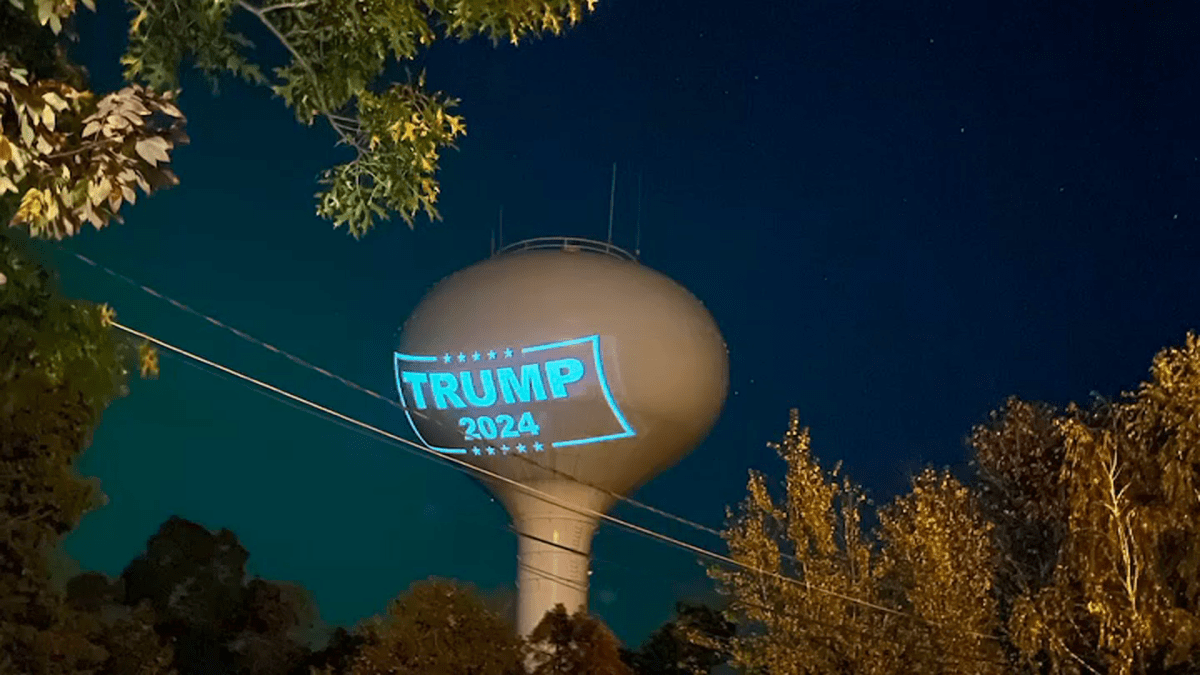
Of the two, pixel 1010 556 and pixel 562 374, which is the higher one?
pixel 562 374

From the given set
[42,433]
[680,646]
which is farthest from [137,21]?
[680,646]

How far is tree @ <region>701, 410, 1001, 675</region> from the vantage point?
21.2m

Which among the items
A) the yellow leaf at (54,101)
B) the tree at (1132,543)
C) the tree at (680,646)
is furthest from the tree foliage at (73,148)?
the tree at (680,646)

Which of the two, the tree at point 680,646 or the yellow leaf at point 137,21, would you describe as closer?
the yellow leaf at point 137,21

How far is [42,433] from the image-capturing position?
10.8 m

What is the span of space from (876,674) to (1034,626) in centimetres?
494

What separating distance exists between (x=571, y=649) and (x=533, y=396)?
4532 mm

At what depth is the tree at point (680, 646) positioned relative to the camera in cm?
3634

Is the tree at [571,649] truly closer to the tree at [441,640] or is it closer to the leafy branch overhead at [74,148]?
the tree at [441,640]

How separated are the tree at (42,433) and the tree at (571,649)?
25.8ft

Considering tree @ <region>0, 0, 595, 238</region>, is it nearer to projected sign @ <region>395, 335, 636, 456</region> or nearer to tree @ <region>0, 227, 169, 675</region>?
tree @ <region>0, 227, 169, 675</region>

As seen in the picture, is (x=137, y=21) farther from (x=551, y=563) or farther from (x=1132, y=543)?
(x=551, y=563)

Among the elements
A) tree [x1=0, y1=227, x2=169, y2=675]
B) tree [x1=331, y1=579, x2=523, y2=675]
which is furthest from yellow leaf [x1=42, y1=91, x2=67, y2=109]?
tree [x1=331, y1=579, x2=523, y2=675]

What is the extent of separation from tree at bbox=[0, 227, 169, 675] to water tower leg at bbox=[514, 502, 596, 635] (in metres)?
11.8
